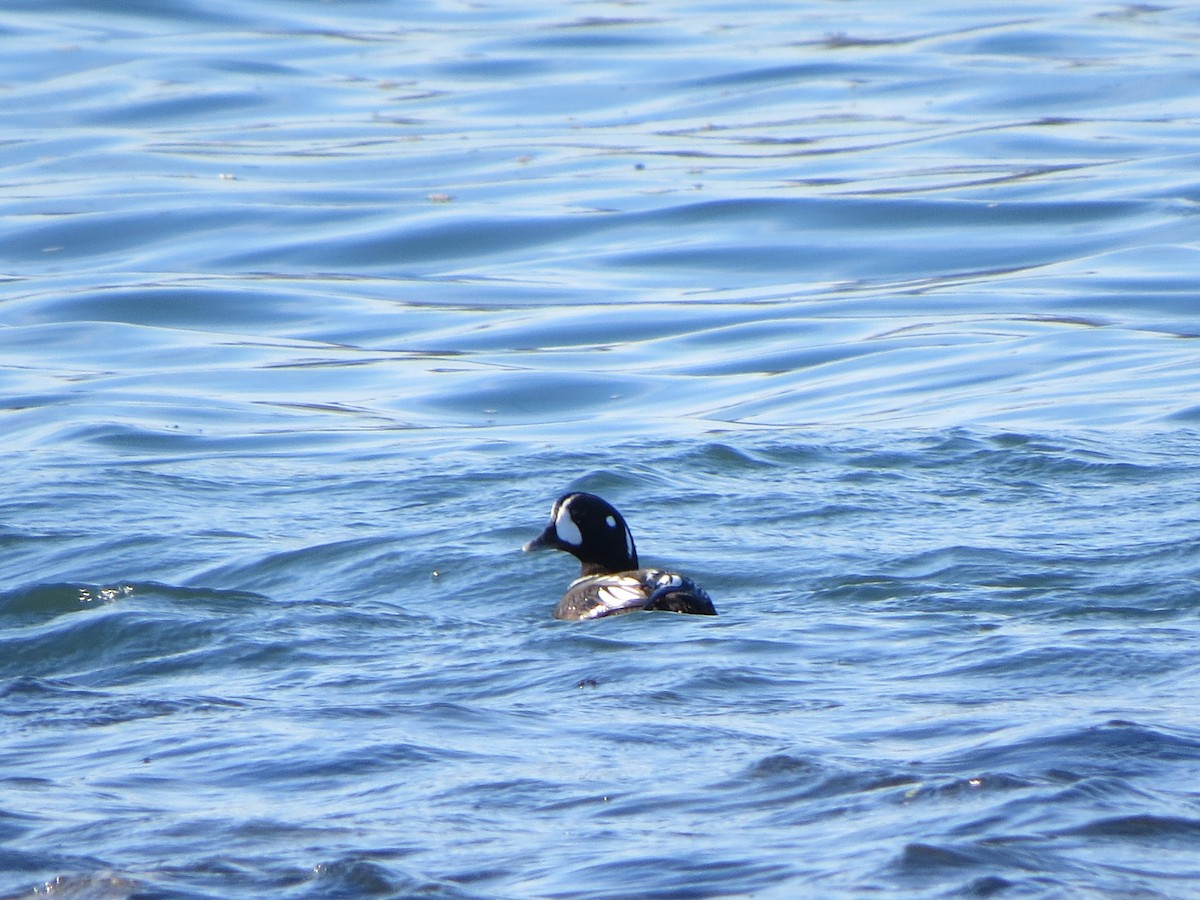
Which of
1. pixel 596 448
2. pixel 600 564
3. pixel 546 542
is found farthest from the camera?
pixel 596 448

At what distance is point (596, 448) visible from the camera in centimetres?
1118

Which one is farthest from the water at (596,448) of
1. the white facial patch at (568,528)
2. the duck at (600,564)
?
the white facial patch at (568,528)

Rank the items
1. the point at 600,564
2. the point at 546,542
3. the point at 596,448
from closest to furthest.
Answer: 1. the point at 600,564
2. the point at 546,542
3. the point at 596,448

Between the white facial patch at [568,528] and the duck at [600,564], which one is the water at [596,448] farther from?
the white facial patch at [568,528]

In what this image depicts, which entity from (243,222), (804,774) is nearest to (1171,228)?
(243,222)

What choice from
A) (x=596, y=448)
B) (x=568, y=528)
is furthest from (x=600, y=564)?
(x=596, y=448)

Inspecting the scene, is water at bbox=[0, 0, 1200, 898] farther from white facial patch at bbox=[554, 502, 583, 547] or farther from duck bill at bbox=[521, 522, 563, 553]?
white facial patch at bbox=[554, 502, 583, 547]

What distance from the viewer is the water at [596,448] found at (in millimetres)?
4883

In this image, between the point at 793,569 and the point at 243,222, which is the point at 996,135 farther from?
the point at 793,569

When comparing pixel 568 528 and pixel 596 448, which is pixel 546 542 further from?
pixel 596 448

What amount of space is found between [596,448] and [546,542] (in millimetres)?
2384

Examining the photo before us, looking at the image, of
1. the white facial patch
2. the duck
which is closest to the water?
the duck

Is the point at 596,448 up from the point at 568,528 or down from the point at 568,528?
down

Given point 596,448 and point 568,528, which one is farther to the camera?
point 596,448
